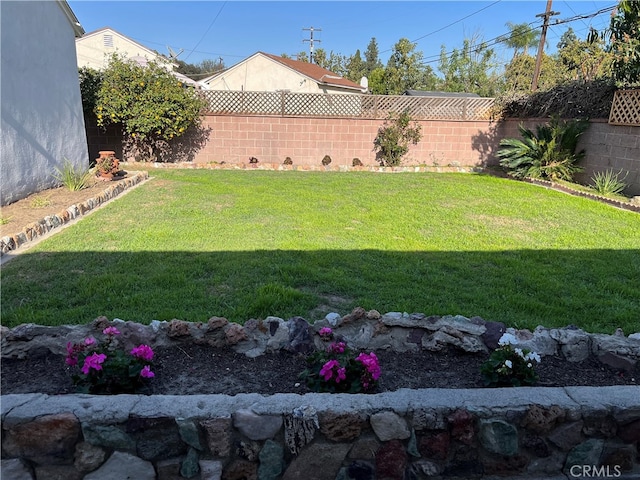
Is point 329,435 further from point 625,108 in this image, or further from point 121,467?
point 625,108

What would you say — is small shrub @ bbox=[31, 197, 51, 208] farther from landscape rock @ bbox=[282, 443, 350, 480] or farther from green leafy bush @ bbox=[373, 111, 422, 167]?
green leafy bush @ bbox=[373, 111, 422, 167]

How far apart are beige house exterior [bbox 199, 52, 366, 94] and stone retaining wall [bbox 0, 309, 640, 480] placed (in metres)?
22.3

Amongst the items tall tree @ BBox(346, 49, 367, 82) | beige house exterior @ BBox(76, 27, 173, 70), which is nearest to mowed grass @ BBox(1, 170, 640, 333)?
beige house exterior @ BBox(76, 27, 173, 70)

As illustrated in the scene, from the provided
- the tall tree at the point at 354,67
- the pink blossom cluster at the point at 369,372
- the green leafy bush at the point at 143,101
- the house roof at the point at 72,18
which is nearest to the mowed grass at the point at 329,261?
the pink blossom cluster at the point at 369,372

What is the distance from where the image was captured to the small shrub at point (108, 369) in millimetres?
1847

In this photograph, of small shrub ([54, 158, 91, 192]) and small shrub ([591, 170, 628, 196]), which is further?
small shrub ([591, 170, 628, 196])

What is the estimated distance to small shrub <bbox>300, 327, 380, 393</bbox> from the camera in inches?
74.0

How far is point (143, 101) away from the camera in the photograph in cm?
960

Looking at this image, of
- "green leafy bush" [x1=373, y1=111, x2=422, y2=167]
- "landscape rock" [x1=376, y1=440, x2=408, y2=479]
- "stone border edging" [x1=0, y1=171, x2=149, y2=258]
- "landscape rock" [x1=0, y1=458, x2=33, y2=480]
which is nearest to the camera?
"landscape rock" [x1=0, y1=458, x2=33, y2=480]

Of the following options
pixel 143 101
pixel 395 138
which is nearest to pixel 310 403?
pixel 143 101

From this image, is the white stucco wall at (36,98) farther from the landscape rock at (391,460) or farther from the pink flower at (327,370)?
the landscape rock at (391,460)

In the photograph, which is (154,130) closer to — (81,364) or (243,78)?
(81,364)

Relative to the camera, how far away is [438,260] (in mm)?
4039

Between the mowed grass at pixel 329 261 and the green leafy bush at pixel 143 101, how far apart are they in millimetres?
3509
